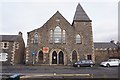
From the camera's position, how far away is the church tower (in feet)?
128

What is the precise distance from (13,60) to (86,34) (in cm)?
1665

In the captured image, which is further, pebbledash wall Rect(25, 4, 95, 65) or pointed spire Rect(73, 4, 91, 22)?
pointed spire Rect(73, 4, 91, 22)

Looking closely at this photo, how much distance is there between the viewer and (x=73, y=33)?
3981cm

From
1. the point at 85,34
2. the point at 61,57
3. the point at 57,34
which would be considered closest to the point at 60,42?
the point at 57,34

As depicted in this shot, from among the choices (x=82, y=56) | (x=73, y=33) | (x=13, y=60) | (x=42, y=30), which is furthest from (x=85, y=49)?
(x=13, y=60)

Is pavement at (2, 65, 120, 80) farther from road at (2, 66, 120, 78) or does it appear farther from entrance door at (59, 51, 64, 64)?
entrance door at (59, 51, 64, 64)

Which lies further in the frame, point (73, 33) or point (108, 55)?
point (108, 55)

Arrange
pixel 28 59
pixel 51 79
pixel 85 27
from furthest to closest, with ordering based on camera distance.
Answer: pixel 85 27, pixel 28 59, pixel 51 79

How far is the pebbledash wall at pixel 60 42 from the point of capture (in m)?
38.2

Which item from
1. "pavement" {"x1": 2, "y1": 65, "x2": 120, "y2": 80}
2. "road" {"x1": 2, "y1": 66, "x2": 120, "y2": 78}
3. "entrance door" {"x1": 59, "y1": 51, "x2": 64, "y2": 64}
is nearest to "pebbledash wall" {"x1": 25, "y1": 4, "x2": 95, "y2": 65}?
"entrance door" {"x1": 59, "y1": 51, "x2": 64, "y2": 64}

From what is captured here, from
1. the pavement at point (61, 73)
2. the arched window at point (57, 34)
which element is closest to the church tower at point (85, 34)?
the arched window at point (57, 34)

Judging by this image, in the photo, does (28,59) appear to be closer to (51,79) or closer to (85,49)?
(85,49)

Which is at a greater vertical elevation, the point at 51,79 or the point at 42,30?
the point at 42,30

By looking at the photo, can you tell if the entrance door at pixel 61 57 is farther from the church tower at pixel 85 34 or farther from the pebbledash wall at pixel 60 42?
the church tower at pixel 85 34
